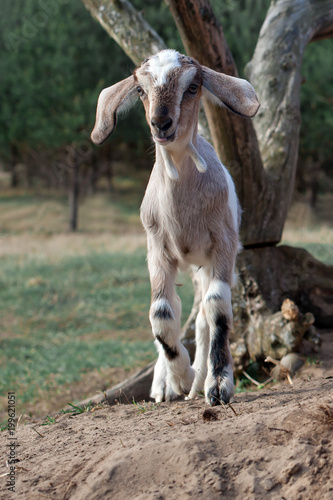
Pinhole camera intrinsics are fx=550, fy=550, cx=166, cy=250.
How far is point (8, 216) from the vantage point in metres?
23.1

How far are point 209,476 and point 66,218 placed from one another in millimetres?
20940

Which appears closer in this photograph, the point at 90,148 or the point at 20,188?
the point at 90,148

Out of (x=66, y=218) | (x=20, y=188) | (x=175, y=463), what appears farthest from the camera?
(x=20, y=188)

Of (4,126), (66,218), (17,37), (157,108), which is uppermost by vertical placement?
(17,37)

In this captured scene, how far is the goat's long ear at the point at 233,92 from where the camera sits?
3.12m

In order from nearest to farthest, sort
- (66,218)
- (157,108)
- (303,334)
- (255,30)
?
(157,108)
(303,334)
(255,30)
(66,218)

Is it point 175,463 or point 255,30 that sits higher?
point 255,30

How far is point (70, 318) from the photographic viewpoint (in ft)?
27.8

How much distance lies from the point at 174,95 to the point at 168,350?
1558 mm

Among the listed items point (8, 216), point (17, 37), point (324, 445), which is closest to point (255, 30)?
point (17, 37)

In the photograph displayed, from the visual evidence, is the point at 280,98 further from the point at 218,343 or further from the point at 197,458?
the point at 197,458

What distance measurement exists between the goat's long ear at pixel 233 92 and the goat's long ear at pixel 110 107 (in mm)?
487

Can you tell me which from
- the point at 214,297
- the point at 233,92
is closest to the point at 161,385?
the point at 214,297

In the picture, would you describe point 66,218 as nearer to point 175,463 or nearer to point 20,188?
point 20,188
